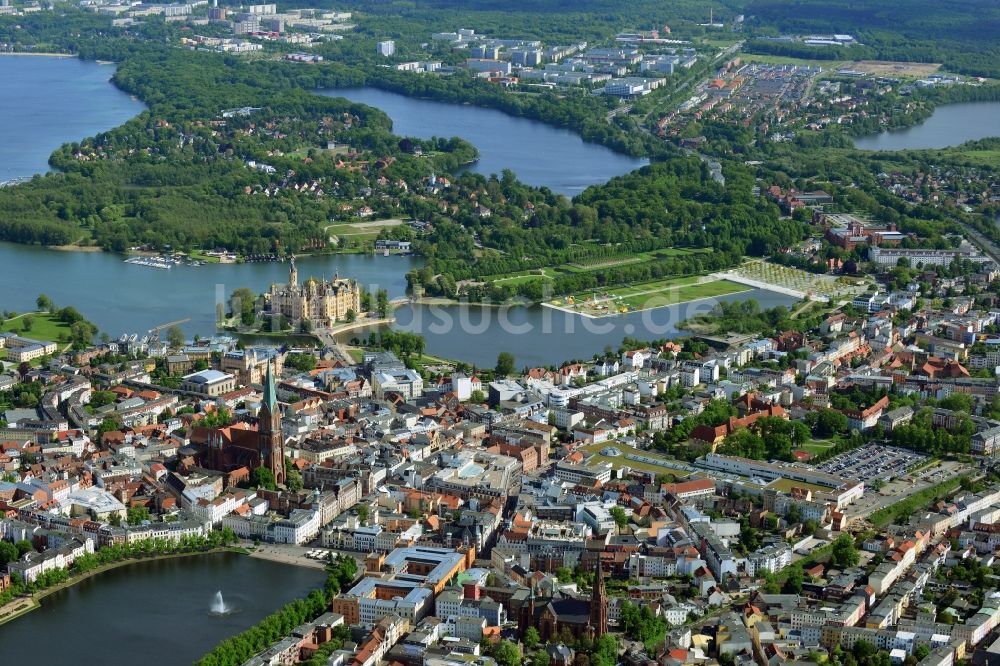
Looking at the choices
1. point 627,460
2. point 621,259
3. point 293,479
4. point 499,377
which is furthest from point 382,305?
point 293,479

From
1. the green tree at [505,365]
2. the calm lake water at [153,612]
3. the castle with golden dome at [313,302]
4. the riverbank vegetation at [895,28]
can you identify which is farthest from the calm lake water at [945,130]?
the calm lake water at [153,612]

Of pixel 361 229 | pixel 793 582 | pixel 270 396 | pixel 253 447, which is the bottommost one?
pixel 361 229

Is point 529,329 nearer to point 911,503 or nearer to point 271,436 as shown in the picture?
point 271,436

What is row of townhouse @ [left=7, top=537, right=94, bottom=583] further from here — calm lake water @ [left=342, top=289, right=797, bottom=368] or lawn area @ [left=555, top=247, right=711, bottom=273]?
lawn area @ [left=555, top=247, right=711, bottom=273]

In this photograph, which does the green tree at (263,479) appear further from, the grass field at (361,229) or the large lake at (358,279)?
the grass field at (361,229)

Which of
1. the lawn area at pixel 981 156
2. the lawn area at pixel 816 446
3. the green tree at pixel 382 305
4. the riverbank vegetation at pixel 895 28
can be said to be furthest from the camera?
the riverbank vegetation at pixel 895 28

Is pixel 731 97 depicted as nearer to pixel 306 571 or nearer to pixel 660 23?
pixel 660 23
